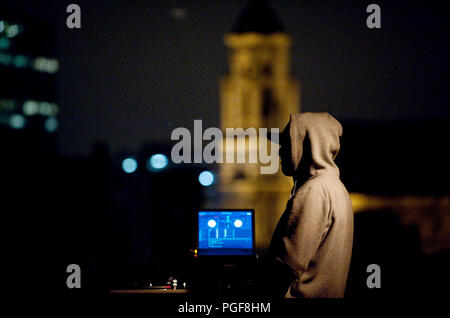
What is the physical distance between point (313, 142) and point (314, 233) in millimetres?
488

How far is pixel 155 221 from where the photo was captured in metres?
7.40

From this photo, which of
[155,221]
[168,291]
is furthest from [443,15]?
[155,221]

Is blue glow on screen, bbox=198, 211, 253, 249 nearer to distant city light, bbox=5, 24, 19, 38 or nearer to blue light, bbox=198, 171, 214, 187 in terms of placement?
blue light, bbox=198, 171, 214, 187

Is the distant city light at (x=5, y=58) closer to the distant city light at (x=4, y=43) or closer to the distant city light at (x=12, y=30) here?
the distant city light at (x=4, y=43)

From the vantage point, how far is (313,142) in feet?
9.57

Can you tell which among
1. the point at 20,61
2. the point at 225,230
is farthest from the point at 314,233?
the point at 20,61

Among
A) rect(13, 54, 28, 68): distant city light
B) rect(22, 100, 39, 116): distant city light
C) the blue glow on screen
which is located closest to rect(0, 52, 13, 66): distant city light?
rect(13, 54, 28, 68): distant city light

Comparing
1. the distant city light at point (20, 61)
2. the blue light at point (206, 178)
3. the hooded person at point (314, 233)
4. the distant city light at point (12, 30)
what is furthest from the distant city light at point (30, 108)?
the hooded person at point (314, 233)

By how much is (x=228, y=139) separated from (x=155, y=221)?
8.17ft

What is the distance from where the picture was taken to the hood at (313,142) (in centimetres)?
291

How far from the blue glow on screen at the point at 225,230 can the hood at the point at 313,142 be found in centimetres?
129

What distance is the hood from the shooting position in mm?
2914

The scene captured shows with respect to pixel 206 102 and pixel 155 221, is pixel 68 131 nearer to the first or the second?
pixel 206 102

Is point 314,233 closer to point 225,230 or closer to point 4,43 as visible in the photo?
point 225,230
